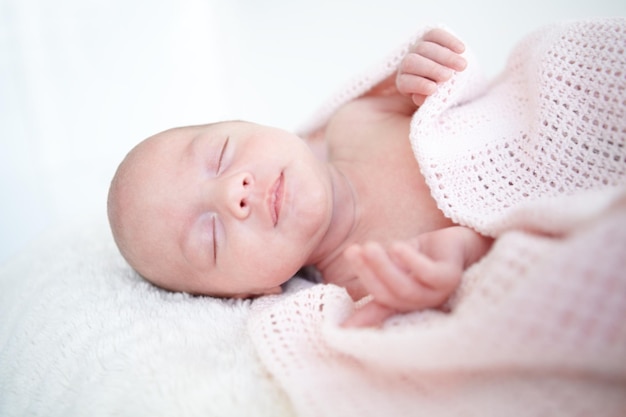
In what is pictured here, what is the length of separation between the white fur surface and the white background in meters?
0.71

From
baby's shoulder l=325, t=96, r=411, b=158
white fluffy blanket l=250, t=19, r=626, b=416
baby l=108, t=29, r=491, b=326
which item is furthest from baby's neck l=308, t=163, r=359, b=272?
white fluffy blanket l=250, t=19, r=626, b=416

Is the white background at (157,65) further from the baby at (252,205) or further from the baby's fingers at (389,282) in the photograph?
the baby's fingers at (389,282)

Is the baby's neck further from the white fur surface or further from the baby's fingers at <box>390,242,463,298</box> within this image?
the baby's fingers at <box>390,242,463,298</box>

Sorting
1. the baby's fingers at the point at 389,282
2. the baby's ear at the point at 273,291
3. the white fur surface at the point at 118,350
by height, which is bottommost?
the baby's ear at the point at 273,291

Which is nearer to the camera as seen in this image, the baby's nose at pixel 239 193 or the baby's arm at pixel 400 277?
the baby's arm at pixel 400 277

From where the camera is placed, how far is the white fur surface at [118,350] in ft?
2.31

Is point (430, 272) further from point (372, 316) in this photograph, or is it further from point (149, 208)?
point (149, 208)

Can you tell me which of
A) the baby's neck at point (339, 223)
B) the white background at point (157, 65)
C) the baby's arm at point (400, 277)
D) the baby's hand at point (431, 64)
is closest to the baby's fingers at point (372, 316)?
the baby's arm at point (400, 277)

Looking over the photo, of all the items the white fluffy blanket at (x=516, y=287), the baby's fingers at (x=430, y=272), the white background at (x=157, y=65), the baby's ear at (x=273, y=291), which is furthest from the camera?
the white background at (x=157, y=65)

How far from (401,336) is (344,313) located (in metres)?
0.21

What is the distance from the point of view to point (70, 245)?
126cm

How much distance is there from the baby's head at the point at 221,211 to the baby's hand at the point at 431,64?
10.9 inches

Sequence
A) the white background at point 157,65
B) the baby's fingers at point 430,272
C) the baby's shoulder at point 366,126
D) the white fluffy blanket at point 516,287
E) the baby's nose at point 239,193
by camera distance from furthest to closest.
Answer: the white background at point 157,65
the baby's shoulder at point 366,126
the baby's nose at point 239,193
the baby's fingers at point 430,272
the white fluffy blanket at point 516,287

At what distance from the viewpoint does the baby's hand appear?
102 cm
